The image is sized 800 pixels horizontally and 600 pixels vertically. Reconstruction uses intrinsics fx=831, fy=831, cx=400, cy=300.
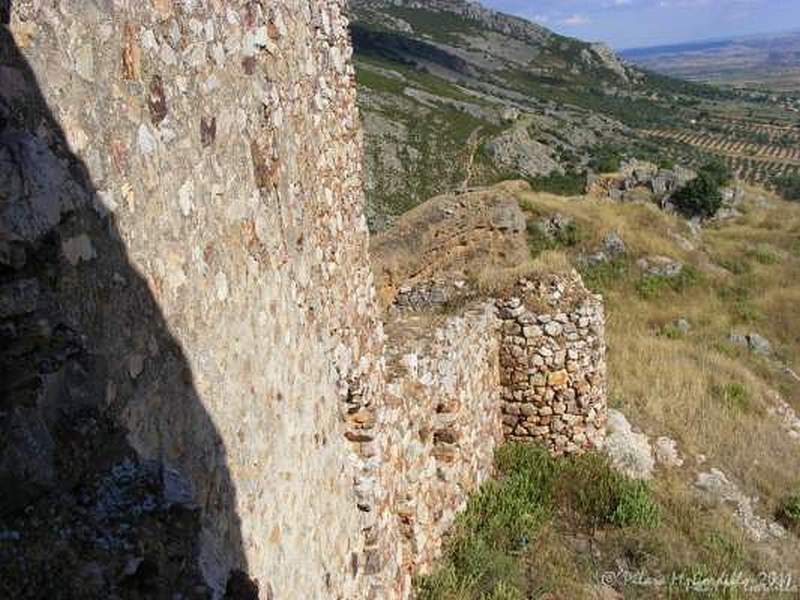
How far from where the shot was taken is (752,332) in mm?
15203

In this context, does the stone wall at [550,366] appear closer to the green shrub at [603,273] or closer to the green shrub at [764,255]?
the green shrub at [603,273]

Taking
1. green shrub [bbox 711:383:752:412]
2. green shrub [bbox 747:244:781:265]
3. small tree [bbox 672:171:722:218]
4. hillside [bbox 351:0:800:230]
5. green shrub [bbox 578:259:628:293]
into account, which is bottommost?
hillside [bbox 351:0:800:230]

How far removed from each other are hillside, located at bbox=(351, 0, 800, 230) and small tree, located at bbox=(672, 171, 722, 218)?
24.7ft

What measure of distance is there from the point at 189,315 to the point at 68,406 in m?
0.81

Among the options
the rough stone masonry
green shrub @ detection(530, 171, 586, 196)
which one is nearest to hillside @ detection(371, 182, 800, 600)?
the rough stone masonry

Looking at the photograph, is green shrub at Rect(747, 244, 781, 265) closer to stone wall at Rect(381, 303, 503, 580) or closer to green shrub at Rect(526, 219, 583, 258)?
green shrub at Rect(526, 219, 583, 258)

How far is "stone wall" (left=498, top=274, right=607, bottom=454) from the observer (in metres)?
8.31

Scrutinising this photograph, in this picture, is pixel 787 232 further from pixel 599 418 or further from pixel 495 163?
pixel 495 163

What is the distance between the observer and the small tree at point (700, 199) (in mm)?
27344

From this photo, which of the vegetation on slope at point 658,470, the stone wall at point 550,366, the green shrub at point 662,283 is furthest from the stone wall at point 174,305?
the green shrub at point 662,283

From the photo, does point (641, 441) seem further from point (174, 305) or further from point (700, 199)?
point (700, 199)

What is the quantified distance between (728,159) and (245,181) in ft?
319

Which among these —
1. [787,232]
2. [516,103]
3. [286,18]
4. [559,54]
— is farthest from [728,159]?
[286,18]

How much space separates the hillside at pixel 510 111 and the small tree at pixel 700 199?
754 centimetres
